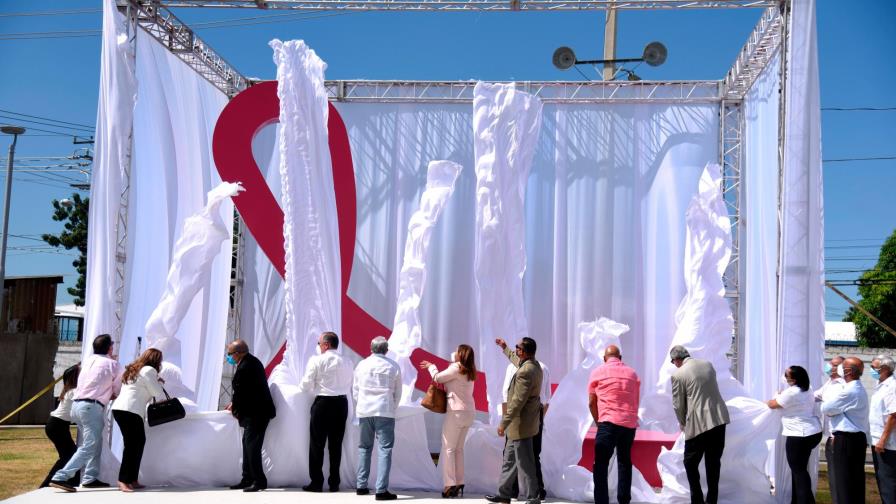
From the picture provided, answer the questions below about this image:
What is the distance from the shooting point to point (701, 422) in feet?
19.5

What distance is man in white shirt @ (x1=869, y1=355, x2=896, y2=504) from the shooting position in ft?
19.3

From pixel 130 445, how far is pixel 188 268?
61.5 inches

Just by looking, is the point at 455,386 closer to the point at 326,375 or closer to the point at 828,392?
the point at 326,375

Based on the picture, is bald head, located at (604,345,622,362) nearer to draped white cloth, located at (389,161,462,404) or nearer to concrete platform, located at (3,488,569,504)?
concrete platform, located at (3,488,569,504)

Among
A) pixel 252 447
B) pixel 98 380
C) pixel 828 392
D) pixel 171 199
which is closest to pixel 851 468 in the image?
pixel 828 392

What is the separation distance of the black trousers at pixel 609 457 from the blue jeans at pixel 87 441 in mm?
3545

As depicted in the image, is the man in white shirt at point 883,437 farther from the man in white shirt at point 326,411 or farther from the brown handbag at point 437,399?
the man in white shirt at point 326,411

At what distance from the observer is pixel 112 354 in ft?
22.4

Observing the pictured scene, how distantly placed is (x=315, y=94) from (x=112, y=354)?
2.60 metres

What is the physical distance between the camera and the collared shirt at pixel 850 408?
6000 millimetres

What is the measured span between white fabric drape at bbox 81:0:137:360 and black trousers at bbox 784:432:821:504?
5264mm

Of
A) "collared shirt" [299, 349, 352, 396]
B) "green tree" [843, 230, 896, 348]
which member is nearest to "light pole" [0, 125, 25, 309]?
"collared shirt" [299, 349, 352, 396]

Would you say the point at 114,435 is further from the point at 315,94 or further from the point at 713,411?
the point at 713,411

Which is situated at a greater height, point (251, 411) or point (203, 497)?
point (251, 411)
